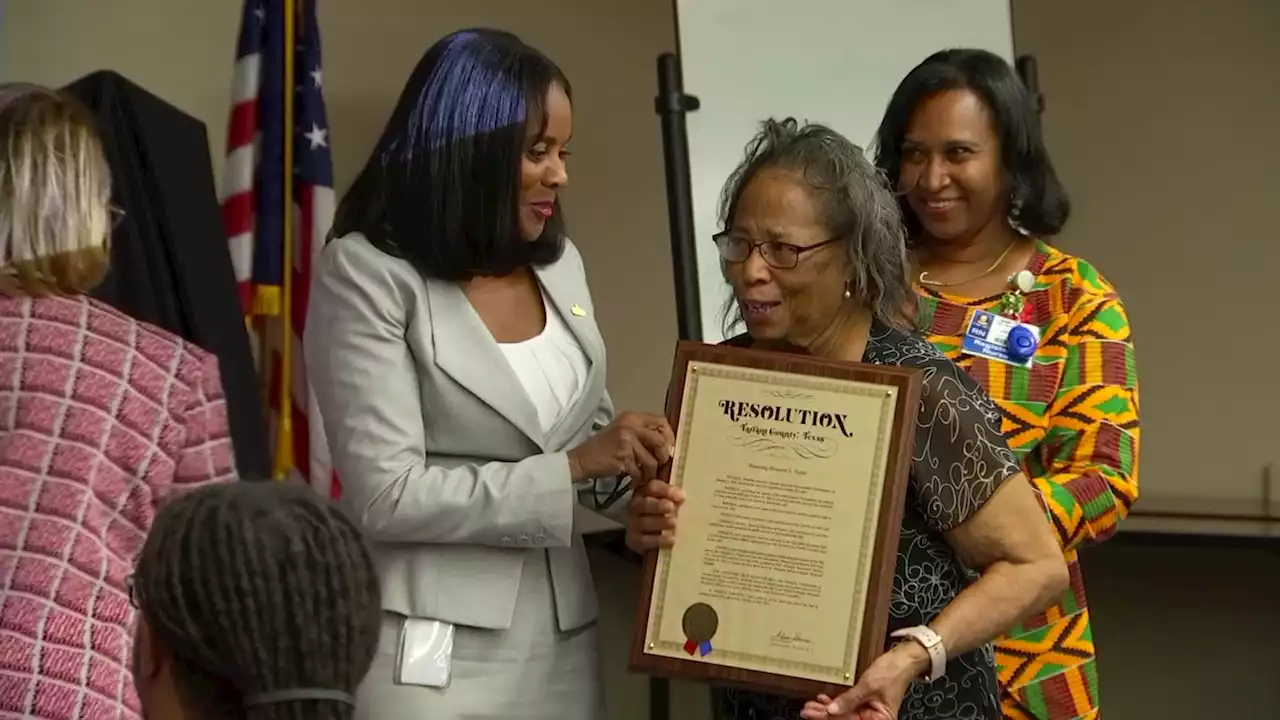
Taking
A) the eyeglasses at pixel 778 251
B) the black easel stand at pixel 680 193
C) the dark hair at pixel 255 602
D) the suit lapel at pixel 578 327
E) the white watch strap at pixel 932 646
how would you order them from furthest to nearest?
the black easel stand at pixel 680 193
the suit lapel at pixel 578 327
the eyeglasses at pixel 778 251
the white watch strap at pixel 932 646
the dark hair at pixel 255 602

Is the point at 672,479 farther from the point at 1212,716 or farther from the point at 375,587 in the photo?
the point at 1212,716

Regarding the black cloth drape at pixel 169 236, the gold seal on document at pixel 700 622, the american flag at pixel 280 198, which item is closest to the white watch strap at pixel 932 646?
the gold seal on document at pixel 700 622

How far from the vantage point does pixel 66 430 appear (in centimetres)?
171

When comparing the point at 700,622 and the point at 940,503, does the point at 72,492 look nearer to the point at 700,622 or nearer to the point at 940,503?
the point at 700,622

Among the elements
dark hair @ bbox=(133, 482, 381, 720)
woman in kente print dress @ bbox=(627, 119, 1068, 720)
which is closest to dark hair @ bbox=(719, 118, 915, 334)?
woman in kente print dress @ bbox=(627, 119, 1068, 720)

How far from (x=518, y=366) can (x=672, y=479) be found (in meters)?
0.34

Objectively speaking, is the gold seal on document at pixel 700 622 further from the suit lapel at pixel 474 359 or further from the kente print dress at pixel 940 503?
the suit lapel at pixel 474 359

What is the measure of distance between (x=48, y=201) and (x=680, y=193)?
1.34 m

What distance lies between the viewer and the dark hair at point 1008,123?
6.88 ft

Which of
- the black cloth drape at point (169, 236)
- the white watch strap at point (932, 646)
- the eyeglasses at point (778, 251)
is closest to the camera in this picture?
the white watch strap at point (932, 646)

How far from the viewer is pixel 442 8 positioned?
4035 millimetres

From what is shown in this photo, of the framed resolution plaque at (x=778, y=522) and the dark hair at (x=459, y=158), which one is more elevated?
the dark hair at (x=459, y=158)

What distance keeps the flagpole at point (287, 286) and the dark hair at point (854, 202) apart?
200cm

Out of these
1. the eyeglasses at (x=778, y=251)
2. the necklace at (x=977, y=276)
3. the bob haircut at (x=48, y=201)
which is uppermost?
the bob haircut at (x=48, y=201)
